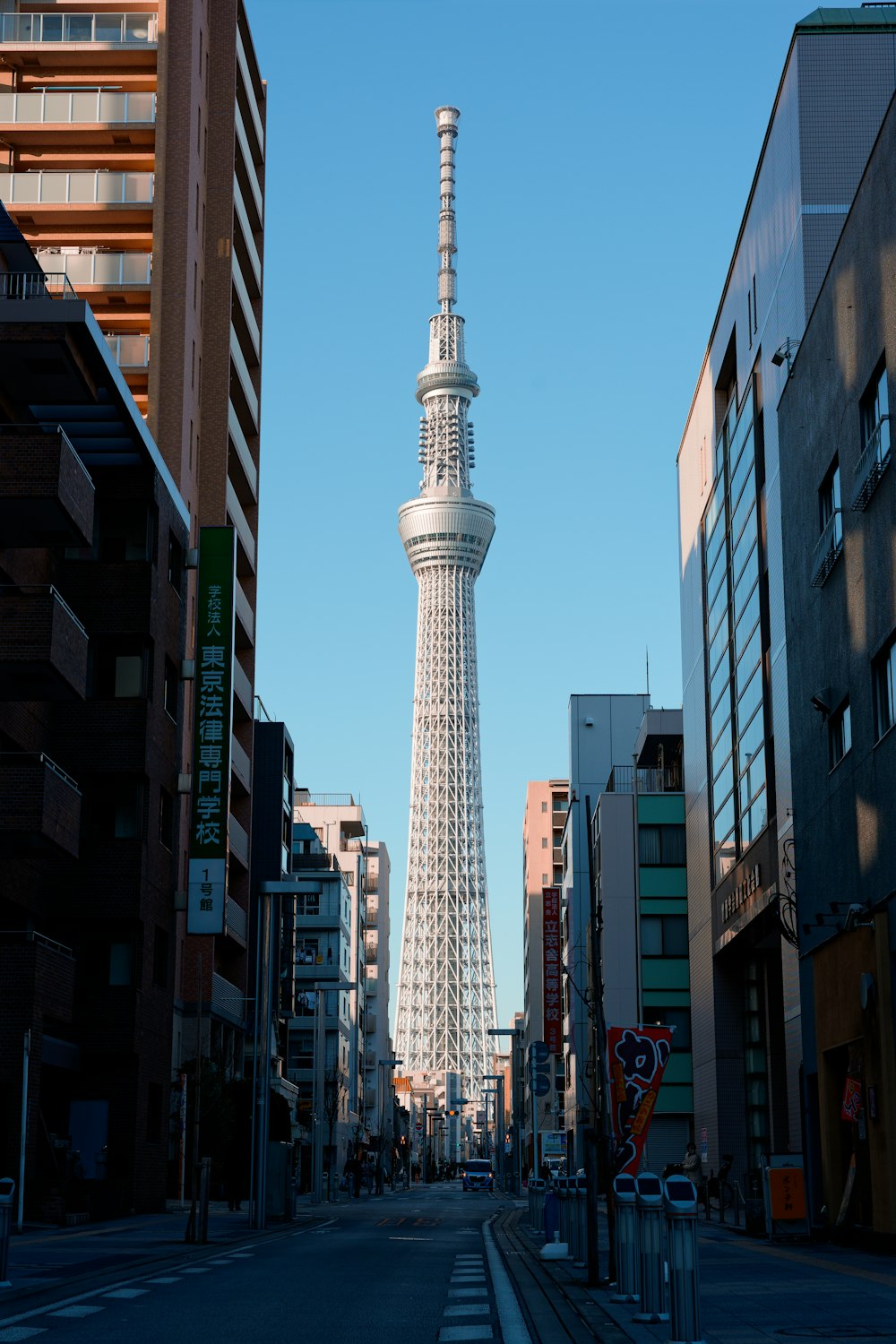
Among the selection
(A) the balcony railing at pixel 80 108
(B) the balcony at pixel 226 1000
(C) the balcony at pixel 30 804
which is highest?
(A) the balcony railing at pixel 80 108

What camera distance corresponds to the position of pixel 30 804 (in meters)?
31.6

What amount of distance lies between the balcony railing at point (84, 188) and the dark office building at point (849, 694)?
2755 cm

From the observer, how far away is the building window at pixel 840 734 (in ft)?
89.1

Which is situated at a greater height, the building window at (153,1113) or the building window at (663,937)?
the building window at (663,937)

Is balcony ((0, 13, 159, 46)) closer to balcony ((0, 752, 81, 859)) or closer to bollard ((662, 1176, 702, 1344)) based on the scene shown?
balcony ((0, 752, 81, 859))

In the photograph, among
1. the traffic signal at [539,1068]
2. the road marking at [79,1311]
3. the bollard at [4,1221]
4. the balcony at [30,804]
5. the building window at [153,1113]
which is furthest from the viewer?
the traffic signal at [539,1068]

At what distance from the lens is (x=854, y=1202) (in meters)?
26.5

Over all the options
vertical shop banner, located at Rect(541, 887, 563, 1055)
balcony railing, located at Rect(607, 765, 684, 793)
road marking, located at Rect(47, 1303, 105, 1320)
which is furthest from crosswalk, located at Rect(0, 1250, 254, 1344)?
vertical shop banner, located at Rect(541, 887, 563, 1055)

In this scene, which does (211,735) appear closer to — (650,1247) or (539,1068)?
(539,1068)

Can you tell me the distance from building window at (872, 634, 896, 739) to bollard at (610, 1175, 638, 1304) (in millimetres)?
10496

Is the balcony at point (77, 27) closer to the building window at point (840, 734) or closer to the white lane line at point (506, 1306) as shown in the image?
the building window at point (840, 734)

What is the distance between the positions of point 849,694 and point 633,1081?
1146cm

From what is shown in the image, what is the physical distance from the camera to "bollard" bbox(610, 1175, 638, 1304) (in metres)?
14.5

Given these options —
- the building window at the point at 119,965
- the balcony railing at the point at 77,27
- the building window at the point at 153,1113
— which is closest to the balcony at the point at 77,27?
the balcony railing at the point at 77,27
